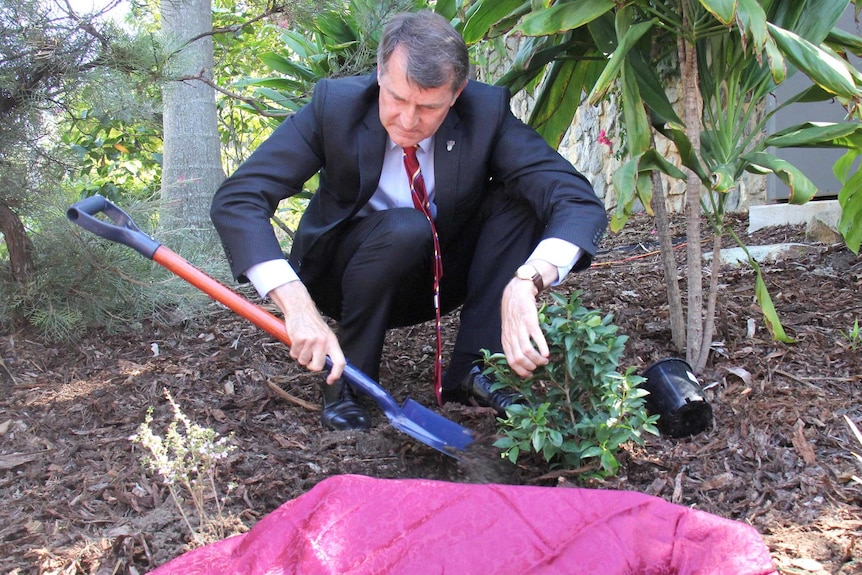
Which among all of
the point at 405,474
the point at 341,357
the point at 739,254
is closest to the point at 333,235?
the point at 341,357

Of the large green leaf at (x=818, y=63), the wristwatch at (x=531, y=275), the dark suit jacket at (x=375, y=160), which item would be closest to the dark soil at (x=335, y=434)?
the wristwatch at (x=531, y=275)

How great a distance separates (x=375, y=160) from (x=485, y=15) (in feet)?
2.15

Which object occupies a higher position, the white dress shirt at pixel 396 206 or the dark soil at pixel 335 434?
the white dress shirt at pixel 396 206

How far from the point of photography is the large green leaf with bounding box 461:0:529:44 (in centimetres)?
242

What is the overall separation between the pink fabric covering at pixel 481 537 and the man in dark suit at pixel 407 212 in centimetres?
44

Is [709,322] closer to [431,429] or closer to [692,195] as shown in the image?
[692,195]

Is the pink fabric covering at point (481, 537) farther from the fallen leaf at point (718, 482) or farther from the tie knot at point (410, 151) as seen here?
the tie knot at point (410, 151)

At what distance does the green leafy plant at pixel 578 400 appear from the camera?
1709 mm

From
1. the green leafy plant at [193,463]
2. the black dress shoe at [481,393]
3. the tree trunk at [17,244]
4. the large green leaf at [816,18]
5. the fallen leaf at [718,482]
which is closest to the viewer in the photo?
the green leafy plant at [193,463]

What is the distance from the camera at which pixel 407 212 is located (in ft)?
7.34

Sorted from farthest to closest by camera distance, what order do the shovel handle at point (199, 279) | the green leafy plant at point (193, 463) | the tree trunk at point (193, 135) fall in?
the tree trunk at point (193, 135) < the shovel handle at point (199, 279) < the green leafy plant at point (193, 463)

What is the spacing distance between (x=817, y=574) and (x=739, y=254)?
257 cm

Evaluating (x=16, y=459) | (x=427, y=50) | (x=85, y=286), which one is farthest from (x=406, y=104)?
(x=85, y=286)

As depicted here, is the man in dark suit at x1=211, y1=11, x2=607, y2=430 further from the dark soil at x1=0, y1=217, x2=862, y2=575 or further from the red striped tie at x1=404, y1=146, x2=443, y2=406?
the dark soil at x1=0, y1=217, x2=862, y2=575
